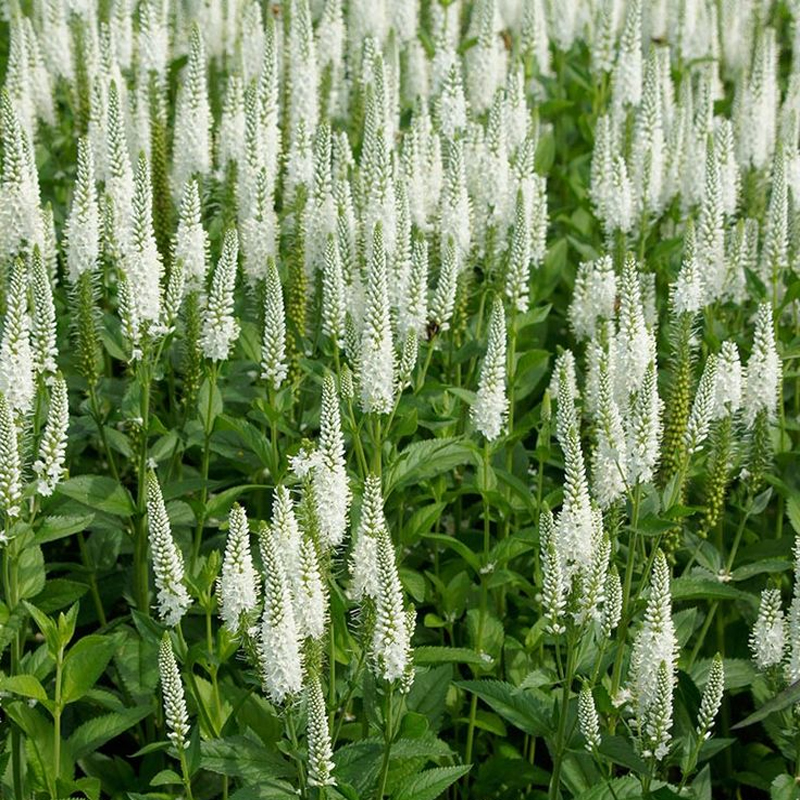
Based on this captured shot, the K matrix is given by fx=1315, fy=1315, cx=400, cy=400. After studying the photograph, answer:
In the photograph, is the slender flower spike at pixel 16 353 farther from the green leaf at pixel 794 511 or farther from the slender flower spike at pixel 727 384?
the green leaf at pixel 794 511

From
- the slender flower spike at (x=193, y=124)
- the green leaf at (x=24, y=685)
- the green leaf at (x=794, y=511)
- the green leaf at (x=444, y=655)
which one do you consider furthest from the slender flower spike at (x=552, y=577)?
the slender flower spike at (x=193, y=124)

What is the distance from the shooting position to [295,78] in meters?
7.21

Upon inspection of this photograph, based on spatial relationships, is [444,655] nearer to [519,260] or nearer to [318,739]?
[318,739]

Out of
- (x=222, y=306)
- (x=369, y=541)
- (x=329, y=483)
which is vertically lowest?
(x=369, y=541)

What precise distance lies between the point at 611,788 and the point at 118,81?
4646mm

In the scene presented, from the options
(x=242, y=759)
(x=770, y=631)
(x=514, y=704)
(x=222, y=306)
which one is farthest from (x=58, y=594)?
(x=770, y=631)

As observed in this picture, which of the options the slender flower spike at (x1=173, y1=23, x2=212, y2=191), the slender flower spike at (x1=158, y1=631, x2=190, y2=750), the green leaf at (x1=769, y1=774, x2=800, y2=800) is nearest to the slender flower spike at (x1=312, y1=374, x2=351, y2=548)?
the slender flower spike at (x1=158, y1=631, x2=190, y2=750)

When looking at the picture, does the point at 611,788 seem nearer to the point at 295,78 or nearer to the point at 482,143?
the point at 482,143

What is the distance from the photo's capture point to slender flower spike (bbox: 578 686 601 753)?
4195mm

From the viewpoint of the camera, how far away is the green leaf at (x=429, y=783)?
4293mm

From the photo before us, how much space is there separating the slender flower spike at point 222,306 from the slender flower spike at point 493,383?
3.35ft

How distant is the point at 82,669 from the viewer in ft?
15.2

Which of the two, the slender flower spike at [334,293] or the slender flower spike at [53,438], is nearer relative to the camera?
the slender flower spike at [53,438]

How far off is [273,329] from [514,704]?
1685mm
